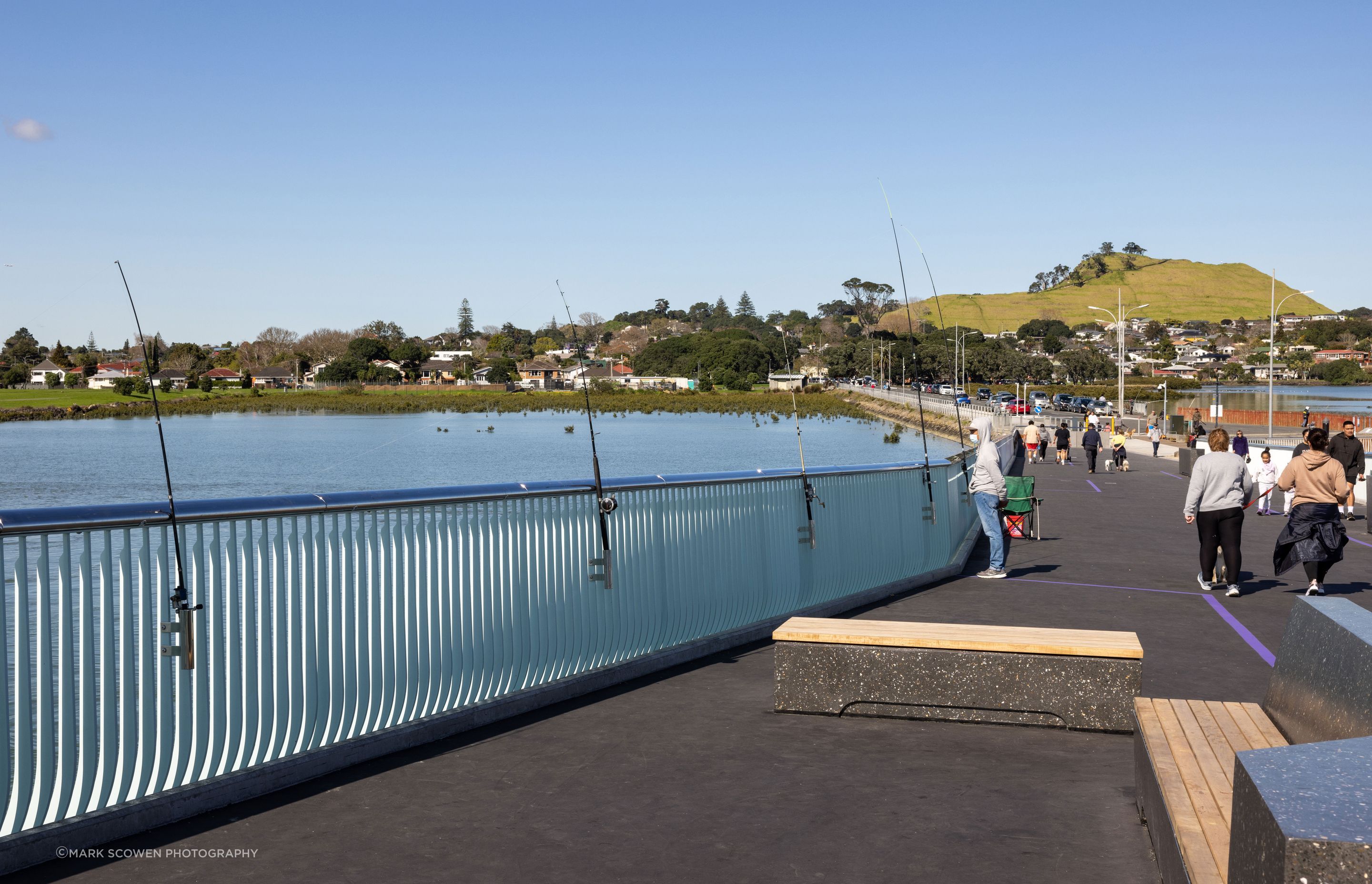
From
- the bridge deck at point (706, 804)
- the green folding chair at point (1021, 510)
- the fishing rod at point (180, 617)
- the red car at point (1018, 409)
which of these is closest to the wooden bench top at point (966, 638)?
the bridge deck at point (706, 804)

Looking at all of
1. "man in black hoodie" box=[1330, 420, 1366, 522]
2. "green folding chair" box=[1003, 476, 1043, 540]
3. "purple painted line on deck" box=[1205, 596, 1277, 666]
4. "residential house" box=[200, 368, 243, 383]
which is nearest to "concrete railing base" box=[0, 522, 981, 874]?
"purple painted line on deck" box=[1205, 596, 1277, 666]

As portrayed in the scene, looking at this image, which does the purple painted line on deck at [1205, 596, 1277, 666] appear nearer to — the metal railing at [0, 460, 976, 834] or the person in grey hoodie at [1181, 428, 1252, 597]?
the person in grey hoodie at [1181, 428, 1252, 597]

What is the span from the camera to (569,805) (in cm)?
550

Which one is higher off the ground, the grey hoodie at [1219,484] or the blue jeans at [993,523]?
the grey hoodie at [1219,484]

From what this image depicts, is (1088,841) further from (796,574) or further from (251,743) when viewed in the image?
(796,574)

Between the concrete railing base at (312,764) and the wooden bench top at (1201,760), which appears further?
the concrete railing base at (312,764)

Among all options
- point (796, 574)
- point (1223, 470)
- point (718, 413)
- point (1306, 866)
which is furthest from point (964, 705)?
point (718, 413)

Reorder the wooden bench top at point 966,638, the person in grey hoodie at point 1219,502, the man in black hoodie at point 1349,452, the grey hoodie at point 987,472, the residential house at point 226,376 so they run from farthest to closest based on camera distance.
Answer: the residential house at point 226,376 < the man in black hoodie at point 1349,452 < the grey hoodie at point 987,472 < the person in grey hoodie at point 1219,502 < the wooden bench top at point 966,638

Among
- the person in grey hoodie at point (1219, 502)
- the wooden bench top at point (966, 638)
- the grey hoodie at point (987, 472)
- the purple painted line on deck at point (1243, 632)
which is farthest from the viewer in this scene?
the grey hoodie at point (987, 472)

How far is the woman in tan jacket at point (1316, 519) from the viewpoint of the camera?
12484 millimetres

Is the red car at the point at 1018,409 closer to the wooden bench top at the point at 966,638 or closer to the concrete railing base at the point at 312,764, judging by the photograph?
the concrete railing base at the point at 312,764

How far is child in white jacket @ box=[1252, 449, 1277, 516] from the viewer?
81.9 ft

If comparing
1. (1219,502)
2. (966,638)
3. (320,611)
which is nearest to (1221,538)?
(1219,502)

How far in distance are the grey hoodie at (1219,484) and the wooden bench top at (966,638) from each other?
666 cm
